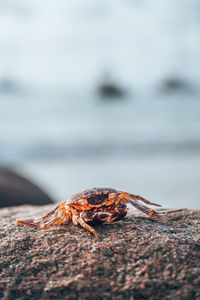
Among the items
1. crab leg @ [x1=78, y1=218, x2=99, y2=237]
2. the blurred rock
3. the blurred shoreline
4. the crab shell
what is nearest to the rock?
crab leg @ [x1=78, y1=218, x2=99, y2=237]

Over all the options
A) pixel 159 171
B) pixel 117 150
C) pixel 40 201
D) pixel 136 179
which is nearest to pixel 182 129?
pixel 117 150

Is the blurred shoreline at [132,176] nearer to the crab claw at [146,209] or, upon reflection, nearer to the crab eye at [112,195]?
the crab claw at [146,209]

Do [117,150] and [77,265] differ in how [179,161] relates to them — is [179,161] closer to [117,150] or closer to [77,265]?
[117,150]

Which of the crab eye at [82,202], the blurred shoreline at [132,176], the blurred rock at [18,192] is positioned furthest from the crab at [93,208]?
the blurred shoreline at [132,176]

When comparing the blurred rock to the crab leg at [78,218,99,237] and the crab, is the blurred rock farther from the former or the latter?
the crab leg at [78,218,99,237]

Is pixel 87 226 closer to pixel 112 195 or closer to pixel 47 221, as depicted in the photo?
pixel 112 195
